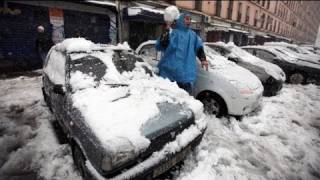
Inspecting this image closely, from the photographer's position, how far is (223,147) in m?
3.61

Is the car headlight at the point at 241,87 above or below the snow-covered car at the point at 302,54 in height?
below

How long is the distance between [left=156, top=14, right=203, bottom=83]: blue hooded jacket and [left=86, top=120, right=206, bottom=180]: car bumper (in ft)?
4.33

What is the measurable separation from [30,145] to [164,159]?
88.0 inches

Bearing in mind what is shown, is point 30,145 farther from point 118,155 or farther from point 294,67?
point 294,67

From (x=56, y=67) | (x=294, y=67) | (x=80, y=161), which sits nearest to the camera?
(x=80, y=161)

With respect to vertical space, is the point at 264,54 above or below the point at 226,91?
above

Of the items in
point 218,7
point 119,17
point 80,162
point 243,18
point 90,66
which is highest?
point 218,7

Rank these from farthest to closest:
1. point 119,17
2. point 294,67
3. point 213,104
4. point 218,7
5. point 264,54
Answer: point 218,7, point 119,17, point 264,54, point 294,67, point 213,104

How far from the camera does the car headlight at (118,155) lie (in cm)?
212

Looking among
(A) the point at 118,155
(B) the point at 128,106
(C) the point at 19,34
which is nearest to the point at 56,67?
(B) the point at 128,106

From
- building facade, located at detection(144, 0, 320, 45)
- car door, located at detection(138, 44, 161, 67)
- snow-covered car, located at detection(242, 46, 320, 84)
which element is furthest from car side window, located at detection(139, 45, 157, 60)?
building facade, located at detection(144, 0, 320, 45)

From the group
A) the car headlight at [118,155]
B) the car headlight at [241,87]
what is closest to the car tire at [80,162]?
the car headlight at [118,155]

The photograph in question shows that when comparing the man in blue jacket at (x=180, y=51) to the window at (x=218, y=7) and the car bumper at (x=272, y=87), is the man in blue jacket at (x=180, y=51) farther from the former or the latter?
the window at (x=218, y=7)

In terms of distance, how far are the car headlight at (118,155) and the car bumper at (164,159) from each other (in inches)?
5.0
